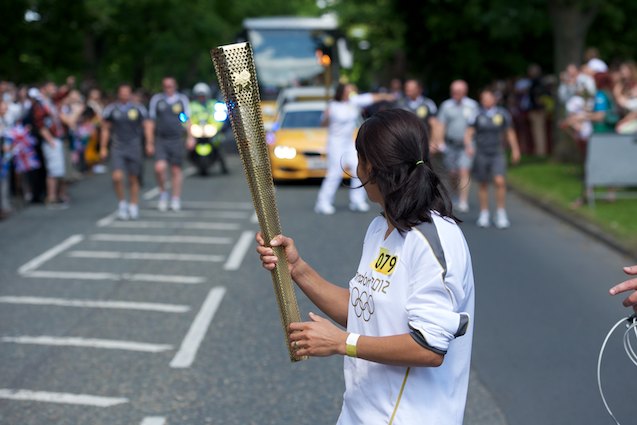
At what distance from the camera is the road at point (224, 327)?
6.21m

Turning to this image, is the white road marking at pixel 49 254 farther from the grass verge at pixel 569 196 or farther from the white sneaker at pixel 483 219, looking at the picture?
the grass verge at pixel 569 196

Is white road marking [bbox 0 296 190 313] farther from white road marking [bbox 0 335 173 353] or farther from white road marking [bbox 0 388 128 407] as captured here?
white road marking [bbox 0 388 128 407]

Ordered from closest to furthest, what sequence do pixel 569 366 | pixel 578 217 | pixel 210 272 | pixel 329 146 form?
1. pixel 569 366
2. pixel 210 272
3. pixel 578 217
4. pixel 329 146

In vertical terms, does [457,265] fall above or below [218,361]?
above

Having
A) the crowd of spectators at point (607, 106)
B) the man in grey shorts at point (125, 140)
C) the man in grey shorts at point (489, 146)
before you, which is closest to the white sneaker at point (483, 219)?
the man in grey shorts at point (489, 146)

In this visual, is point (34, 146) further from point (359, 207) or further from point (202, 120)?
point (359, 207)

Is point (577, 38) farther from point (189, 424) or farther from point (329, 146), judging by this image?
point (189, 424)

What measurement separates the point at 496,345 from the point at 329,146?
955 cm

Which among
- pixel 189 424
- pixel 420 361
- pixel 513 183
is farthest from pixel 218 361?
pixel 513 183

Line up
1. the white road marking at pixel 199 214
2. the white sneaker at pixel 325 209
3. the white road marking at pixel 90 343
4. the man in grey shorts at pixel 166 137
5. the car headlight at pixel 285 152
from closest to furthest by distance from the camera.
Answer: the white road marking at pixel 90 343, the white road marking at pixel 199 214, the white sneaker at pixel 325 209, the man in grey shorts at pixel 166 137, the car headlight at pixel 285 152

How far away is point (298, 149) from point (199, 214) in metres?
4.79

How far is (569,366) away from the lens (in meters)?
7.09

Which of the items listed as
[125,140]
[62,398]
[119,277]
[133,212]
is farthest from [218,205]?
[62,398]

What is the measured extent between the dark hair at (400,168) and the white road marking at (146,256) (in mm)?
8843
